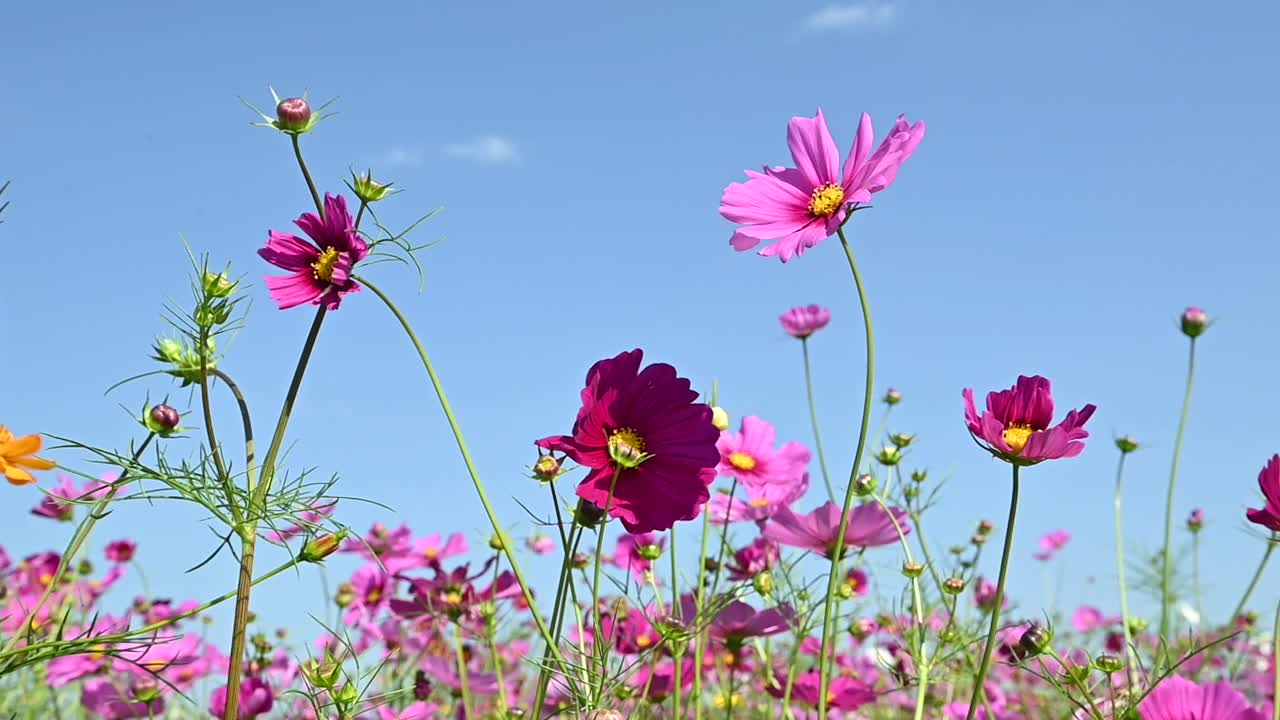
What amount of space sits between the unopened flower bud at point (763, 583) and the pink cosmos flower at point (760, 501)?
17cm

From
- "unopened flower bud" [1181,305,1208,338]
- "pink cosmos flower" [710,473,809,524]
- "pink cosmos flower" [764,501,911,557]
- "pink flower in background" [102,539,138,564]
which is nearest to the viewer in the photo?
"pink cosmos flower" [764,501,911,557]

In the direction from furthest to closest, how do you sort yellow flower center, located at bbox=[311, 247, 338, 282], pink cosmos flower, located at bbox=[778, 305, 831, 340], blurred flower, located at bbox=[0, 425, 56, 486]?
pink cosmos flower, located at bbox=[778, 305, 831, 340] → yellow flower center, located at bbox=[311, 247, 338, 282] → blurred flower, located at bbox=[0, 425, 56, 486]

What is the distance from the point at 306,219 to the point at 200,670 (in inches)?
77.6

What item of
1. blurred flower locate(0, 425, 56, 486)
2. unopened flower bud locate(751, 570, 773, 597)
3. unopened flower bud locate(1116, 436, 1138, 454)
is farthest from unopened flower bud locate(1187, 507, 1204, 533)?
blurred flower locate(0, 425, 56, 486)

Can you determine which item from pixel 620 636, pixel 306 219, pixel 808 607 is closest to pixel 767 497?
pixel 808 607

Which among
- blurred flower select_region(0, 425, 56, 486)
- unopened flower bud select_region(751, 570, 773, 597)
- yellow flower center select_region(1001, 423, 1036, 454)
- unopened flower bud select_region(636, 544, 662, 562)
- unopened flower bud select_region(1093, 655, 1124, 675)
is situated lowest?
unopened flower bud select_region(1093, 655, 1124, 675)

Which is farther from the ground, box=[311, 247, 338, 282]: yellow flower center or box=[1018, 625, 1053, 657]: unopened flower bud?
box=[311, 247, 338, 282]: yellow flower center

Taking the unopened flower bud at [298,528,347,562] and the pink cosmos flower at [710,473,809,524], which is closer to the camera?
the unopened flower bud at [298,528,347,562]

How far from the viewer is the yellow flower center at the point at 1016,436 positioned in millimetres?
984

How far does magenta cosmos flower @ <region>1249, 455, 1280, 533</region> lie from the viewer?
3.51 feet

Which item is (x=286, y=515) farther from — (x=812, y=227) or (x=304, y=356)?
(x=812, y=227)

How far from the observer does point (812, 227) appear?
1.08 m

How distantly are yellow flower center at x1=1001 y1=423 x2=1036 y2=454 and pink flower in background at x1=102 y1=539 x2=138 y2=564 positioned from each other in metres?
2.83

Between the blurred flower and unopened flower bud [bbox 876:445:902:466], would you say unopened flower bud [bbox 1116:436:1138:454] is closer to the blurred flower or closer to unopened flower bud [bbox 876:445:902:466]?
unopened flower bud [bbox 876:445:902:466]
